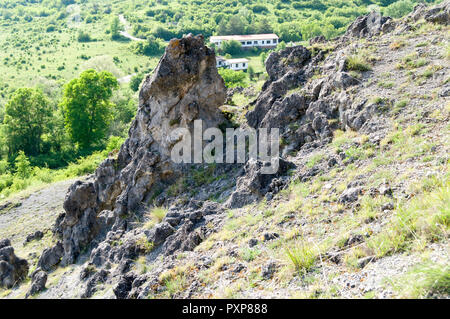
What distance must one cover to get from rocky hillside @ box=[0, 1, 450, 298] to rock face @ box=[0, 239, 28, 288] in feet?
0.13

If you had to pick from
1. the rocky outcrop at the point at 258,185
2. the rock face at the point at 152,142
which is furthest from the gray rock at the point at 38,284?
the rocky outcrop at the point at 258,185

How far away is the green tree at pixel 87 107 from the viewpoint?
1624 inches

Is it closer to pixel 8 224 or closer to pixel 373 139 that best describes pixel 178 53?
pixel 373 139

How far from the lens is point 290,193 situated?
891cm

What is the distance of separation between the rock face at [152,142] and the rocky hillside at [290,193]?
0.05 meters

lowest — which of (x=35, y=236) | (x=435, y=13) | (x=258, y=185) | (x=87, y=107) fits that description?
(x=35, y=236)

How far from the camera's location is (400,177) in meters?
6.88

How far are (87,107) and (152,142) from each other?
31.6 m

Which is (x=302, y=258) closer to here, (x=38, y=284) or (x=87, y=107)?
(x=38, y=284)

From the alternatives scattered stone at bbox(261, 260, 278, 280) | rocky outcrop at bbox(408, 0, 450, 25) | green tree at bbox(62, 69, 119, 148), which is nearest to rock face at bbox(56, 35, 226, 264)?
scattered stone at bbox(261, 260, 278, 280)

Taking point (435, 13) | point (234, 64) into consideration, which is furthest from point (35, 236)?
point (234, 64)
